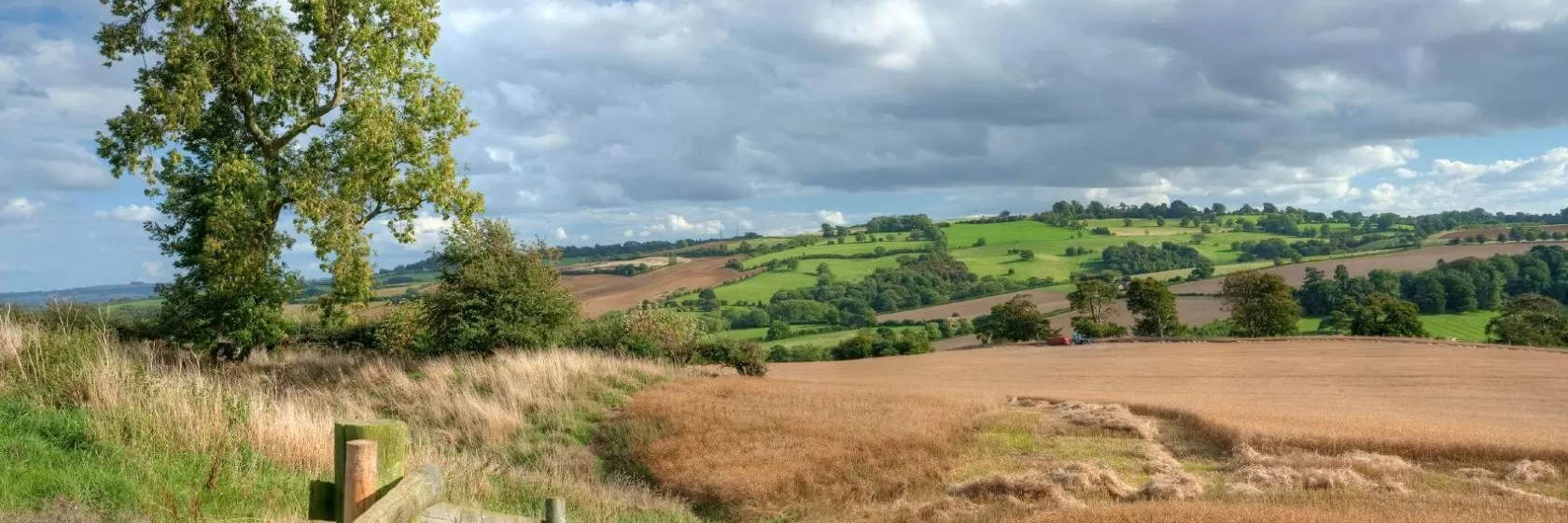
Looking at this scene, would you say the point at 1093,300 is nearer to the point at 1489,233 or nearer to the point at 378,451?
the point at 378,451

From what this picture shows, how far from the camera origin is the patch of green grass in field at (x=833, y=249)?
102875mm

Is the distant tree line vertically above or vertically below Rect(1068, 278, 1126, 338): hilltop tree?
above

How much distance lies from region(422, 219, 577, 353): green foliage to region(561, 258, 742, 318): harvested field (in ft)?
96.1

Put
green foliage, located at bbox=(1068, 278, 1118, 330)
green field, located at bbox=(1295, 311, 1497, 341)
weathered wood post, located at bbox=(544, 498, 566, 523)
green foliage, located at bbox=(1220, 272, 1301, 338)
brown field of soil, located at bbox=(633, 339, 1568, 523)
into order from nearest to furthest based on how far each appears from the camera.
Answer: weathered wood post, located at bbox=(544, 498, 566, 523) → brown field of soil, located at bbox=(633, 339, 1568, 523) → green foliage, located at bbox=(1220, 272, 1301, 338) → green field, located at bbox=(1295, 311, 1497, 341) → green foliage, located at bbox=(1068, 278, 1118, 330)

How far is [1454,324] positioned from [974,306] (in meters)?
34.3

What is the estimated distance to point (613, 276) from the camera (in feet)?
269

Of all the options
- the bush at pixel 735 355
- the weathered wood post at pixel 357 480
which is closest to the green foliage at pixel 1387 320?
the bush at pixel 735 355

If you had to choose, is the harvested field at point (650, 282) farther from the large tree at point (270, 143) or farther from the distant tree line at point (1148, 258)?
the distant tree line at point (1148, 258)

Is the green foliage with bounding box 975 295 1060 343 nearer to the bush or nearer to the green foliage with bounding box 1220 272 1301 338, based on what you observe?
the green foliage with bounding box 1220 272 1301 338

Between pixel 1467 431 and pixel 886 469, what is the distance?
9.90 metres

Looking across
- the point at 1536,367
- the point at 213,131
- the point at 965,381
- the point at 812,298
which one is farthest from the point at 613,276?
the point at 1536,367

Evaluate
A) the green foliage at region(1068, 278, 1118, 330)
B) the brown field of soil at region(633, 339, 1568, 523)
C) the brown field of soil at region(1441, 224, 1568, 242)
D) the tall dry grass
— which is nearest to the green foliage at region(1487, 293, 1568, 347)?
the green foliage at region(1068, 278, 1118, 330)

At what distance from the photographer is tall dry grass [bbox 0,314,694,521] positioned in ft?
30.0

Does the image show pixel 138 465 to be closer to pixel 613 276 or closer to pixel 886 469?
pixel 886 469
